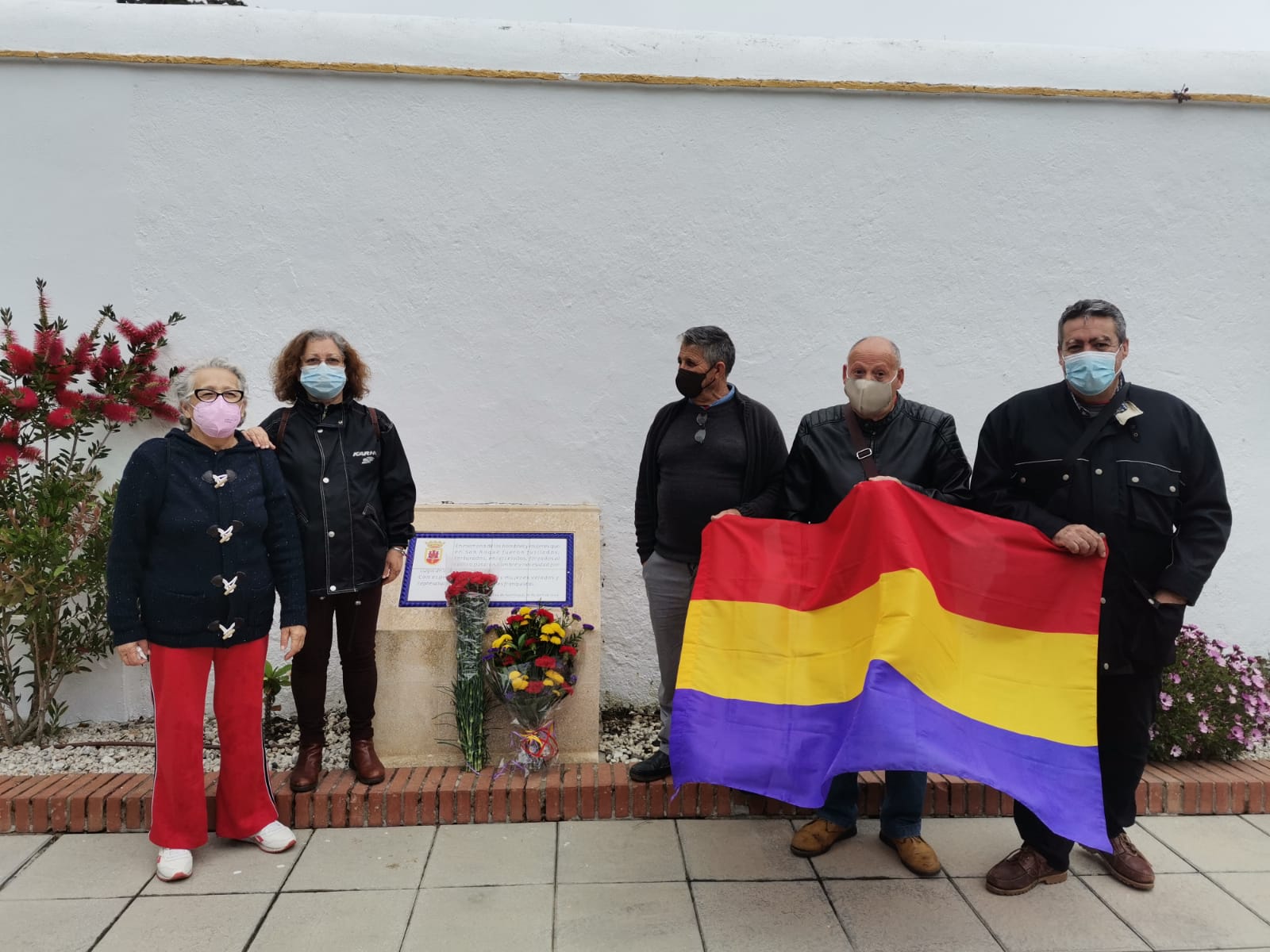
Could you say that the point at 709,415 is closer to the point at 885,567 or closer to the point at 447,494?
the point at 885,567

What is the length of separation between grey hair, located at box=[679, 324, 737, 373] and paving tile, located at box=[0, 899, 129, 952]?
2.90 metres

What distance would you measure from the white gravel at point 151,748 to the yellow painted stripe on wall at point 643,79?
11.3 feet

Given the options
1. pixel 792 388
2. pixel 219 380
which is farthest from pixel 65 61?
pixel 792 388

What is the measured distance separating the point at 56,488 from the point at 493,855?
2.75m

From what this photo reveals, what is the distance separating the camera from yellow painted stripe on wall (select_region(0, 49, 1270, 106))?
4562 millimetres

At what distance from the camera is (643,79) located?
470cm

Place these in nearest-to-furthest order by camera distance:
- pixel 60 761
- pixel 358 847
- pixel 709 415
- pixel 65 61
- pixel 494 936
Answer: pixel 494 936
pixel 358 847
pixel 709 415
pixel 60 761
pixel 65 61

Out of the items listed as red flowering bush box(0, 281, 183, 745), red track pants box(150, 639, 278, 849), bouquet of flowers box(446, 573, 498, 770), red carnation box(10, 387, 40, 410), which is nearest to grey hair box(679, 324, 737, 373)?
bouquet of flowers box(446, 573, 498, 770)

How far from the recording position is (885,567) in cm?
292

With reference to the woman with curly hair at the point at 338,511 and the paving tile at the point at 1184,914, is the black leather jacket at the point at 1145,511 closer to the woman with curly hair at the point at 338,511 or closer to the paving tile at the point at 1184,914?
the paving tile at the point at 1184,914

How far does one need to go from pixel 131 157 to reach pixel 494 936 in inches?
168

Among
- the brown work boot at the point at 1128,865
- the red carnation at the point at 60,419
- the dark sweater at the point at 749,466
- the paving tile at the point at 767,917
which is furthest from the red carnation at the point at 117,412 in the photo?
the brown work boot at the point at 1128,865

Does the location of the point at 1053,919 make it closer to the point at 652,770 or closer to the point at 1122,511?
the point at 1122,511

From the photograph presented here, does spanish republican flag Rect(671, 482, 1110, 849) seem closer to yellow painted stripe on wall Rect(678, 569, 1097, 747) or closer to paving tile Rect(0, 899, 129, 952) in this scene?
yellow painted stripe on wall Rect(678, 569, 1097, 747)
